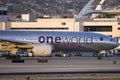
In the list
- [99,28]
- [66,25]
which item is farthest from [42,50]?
[99,28]

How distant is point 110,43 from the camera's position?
251 feet

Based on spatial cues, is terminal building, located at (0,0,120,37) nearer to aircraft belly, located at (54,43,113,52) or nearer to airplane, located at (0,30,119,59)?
airplane, located at (0,30,119,59)

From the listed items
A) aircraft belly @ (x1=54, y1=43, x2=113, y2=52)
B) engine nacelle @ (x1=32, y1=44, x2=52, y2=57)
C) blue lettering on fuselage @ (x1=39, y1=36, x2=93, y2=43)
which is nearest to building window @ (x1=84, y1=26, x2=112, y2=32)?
aircraft belly @ (x1=54, y1=43, x2=113, y2=52)

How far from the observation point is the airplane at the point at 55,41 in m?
73.2

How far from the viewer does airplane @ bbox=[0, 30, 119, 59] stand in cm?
7325

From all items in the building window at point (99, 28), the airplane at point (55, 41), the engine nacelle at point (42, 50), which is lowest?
the engine nacelle at point (42, 50)

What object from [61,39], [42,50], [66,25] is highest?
[66,25]

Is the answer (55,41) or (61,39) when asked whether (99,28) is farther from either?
(55,41)

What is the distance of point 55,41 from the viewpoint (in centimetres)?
7412

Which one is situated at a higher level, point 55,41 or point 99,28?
point 99,28

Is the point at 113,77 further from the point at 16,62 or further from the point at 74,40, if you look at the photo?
the point at 74,40

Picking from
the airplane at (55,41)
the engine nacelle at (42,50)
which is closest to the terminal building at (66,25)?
the airplane at (55,41)

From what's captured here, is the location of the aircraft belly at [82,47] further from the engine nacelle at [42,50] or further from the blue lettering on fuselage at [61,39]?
the engine nacelle at [42,50]

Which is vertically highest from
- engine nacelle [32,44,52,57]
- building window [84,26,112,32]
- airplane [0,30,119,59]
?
building window [84,26,112,32]
